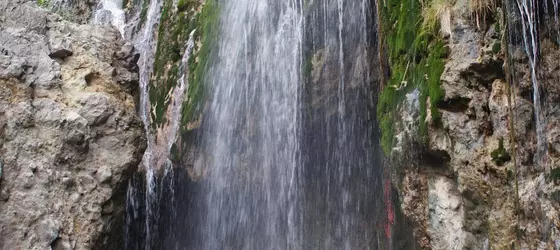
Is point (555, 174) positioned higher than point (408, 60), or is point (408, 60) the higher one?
point (408, 60)

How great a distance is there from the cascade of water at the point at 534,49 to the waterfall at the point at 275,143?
2825mm

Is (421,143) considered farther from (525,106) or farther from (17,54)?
(17,54)

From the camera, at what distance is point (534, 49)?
5621 mm

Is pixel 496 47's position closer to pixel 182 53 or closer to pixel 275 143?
pixel 275 143

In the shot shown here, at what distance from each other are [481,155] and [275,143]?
412 centimetres

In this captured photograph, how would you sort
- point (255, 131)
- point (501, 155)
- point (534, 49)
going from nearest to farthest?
1. point (534, 49)
2. point (501, 155)
3. point (255, 131)

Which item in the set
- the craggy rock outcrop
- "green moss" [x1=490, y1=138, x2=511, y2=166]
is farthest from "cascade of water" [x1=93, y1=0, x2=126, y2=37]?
"green moss" [x1=490, y1=138, x2=511, y2=166]

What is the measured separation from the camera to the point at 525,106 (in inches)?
225

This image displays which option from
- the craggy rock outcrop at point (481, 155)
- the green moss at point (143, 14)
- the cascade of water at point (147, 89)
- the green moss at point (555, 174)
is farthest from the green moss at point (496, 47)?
Answer: the green moss at point (143, 14)

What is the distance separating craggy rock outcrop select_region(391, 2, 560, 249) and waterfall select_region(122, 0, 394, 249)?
1271 millimetres

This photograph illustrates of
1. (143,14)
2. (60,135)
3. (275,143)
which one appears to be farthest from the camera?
(143,14)

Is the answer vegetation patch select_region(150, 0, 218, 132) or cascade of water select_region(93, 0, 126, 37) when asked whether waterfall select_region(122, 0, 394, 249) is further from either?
cascade of water select_region(93, 0, 126, 37)

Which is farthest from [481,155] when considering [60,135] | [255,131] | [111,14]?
[111,14]

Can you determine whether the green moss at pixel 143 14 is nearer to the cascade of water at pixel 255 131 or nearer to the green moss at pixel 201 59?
the green moss at pixel 201 59
